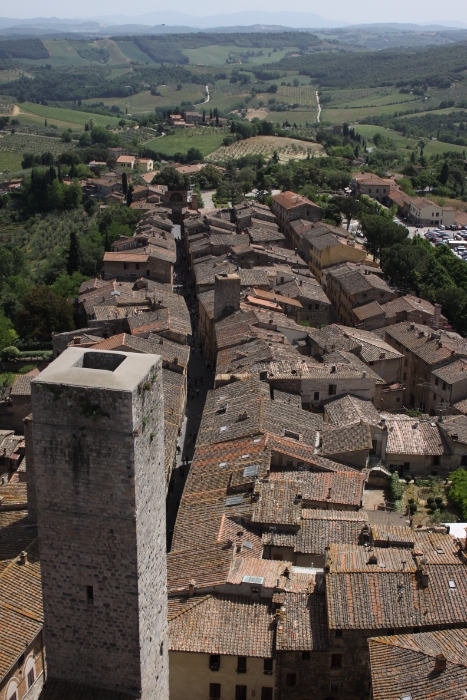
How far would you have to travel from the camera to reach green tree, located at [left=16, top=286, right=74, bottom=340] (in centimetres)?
5700

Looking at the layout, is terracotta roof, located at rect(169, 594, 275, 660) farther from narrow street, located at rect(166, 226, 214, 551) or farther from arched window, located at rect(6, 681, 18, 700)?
narrow street, located at rect(166, 226, 214, 551)

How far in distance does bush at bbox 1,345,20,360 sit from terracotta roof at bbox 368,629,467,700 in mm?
39659

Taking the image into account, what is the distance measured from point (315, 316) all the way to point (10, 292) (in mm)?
27742

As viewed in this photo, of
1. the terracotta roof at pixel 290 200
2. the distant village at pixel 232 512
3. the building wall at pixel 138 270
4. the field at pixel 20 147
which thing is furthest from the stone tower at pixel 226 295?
the field at pixel 20 147

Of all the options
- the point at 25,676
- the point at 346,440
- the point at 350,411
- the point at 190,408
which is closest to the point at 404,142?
the point at 190,408

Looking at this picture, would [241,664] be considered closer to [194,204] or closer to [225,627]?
[225,627]

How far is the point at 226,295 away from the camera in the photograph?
1971 inches

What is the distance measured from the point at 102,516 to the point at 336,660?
33.8 feet

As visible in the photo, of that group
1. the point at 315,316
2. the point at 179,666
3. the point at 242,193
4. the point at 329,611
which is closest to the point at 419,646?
the point at 329,611

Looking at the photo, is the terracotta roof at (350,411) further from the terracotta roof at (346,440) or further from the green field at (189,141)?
the green field at (189,141)

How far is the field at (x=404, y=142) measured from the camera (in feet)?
508

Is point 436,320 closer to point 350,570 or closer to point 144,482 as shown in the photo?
point 350,570

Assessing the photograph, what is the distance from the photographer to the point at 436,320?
188ft

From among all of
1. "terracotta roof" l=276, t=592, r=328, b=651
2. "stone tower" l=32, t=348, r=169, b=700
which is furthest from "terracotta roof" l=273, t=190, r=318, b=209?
"stone tower" l=32, t=348, r=169, b=700
